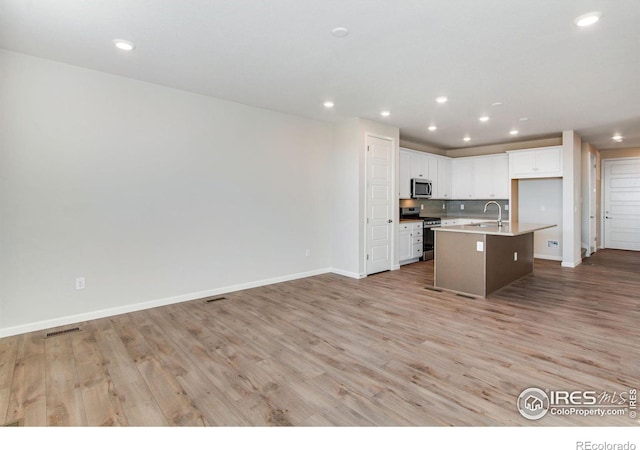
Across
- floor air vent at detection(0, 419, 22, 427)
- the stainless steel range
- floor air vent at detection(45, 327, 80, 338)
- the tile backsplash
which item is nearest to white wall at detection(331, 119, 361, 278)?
the stainless steel range

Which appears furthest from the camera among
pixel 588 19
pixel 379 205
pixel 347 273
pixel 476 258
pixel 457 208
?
pixel 457 208

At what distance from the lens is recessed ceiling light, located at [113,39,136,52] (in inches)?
113

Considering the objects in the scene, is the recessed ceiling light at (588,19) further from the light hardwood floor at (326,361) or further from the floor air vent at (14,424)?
the floor air vent at (14,424)

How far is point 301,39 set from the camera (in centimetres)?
282

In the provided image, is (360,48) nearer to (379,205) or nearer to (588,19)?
(588,19)

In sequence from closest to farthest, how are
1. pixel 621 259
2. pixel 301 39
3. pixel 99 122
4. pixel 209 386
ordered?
pixel 209 386, pixel 301 39, pixel 99 122, pixel 621 259

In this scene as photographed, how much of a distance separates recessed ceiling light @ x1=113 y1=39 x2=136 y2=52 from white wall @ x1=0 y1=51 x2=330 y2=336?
845 millimetres

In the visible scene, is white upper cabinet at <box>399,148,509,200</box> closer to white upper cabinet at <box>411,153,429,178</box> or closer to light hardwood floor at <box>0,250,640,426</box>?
white upper cabinet at <box>411,153,429,178</box>

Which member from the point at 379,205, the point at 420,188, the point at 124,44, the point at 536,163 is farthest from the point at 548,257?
the point at 124,44

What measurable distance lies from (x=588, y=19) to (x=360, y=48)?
1.74 metres

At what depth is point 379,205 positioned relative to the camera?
19.2 ft

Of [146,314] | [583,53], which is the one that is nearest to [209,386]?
[146,314]
